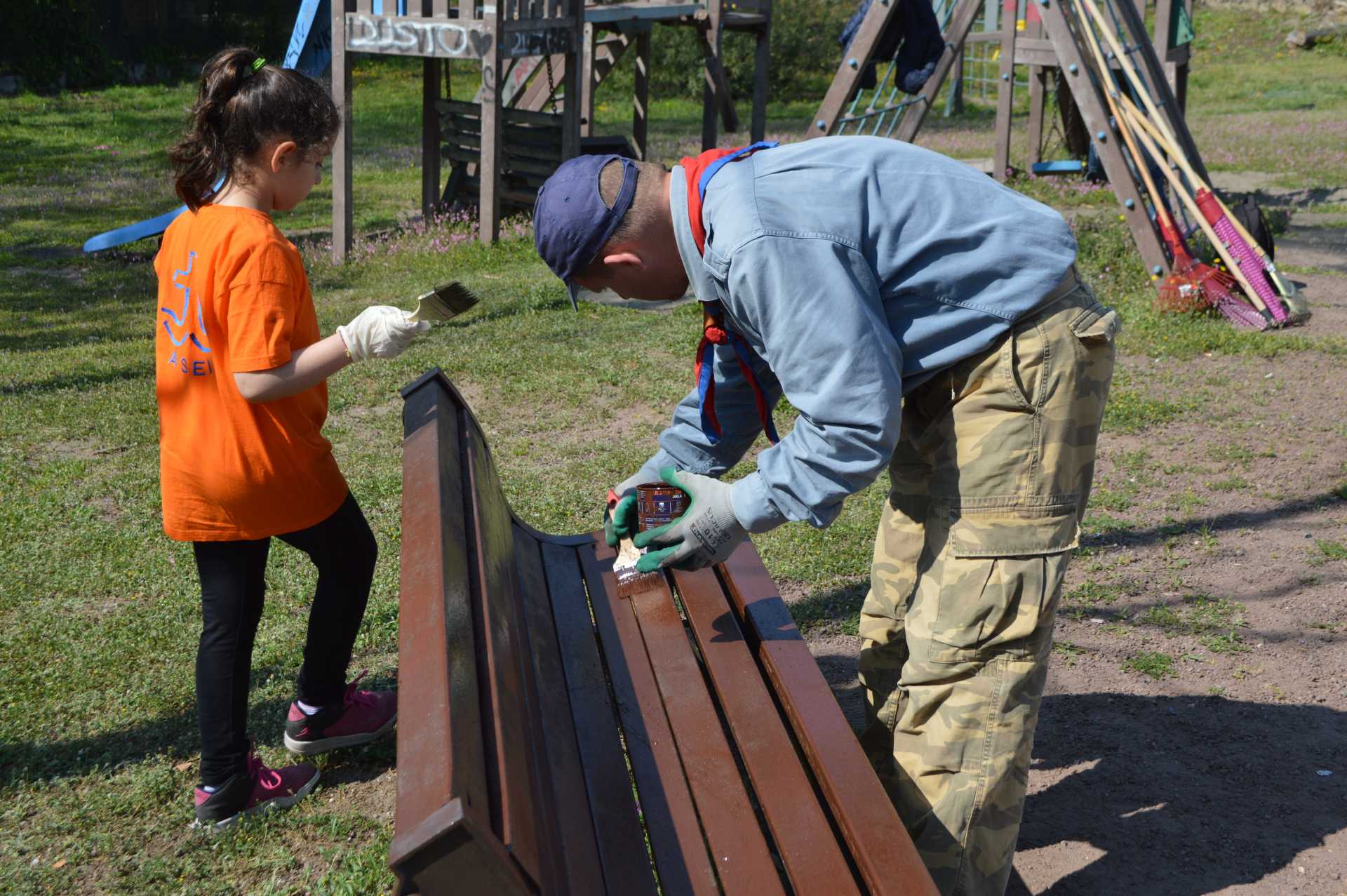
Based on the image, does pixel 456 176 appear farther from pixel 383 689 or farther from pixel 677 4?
pixel 383 689

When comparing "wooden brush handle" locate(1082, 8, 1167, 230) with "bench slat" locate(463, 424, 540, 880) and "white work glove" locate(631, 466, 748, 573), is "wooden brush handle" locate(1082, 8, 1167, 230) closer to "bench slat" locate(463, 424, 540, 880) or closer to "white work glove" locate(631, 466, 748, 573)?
"bench slat" locate(463, 424, 540, 880)

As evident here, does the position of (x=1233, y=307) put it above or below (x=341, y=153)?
below

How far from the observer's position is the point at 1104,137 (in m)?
7.30

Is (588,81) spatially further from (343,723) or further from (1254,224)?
(343,723)

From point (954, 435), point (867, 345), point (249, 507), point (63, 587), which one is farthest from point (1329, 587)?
point (63, 587)

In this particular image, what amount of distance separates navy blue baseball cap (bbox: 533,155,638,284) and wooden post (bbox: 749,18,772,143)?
36.8 ft

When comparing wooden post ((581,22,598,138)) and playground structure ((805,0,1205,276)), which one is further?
wooden post ((581,22,598,138))

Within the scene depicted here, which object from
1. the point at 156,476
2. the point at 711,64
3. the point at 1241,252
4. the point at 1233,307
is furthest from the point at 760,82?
the point at 156,476

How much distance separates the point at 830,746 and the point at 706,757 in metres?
0.23

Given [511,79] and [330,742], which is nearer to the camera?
[330,742]

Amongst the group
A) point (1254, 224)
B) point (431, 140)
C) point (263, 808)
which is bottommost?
point (263, 808)

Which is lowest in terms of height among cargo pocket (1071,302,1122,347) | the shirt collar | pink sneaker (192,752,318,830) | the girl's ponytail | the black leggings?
pink sneaker (192,752,318,830)

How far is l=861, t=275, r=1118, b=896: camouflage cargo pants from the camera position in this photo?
6.78 ft

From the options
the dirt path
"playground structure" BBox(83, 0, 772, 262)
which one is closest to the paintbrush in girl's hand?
the dirt path
